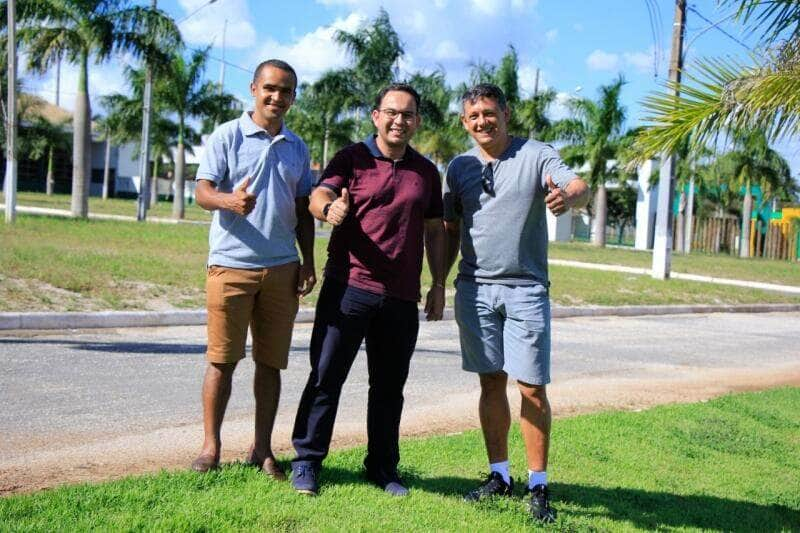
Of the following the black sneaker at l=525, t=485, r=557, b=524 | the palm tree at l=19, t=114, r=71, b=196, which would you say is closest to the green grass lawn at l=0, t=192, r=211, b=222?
the palm tree at l=19, t=114, r=71, b=196

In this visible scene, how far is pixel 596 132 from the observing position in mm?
40531

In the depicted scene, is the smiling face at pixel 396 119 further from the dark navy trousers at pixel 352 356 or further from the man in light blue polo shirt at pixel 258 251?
the dark navy trousers at pixel 352 356

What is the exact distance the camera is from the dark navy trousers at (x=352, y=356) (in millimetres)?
4152

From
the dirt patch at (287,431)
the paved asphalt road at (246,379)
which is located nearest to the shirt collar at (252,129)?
the dirt patch at (287,431)

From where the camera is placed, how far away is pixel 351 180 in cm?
412

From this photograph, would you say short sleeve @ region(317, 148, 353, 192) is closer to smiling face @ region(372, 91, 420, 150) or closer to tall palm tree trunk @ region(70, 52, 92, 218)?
smiling face @ region(372, 91, 420, 150)

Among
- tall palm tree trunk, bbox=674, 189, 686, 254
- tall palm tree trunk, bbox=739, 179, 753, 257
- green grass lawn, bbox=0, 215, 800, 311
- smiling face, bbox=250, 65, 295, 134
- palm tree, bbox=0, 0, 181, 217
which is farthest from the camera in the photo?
tall palm tree trunk, bbox=674, 189, 686, 254

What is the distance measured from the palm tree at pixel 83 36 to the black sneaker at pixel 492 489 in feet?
71.6

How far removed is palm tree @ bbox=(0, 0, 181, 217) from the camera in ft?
75.9

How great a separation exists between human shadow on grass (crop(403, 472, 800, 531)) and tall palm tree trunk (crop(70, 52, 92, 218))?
22.3 metres

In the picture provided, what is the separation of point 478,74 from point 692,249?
20.5 meters

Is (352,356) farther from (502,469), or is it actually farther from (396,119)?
(396,119)

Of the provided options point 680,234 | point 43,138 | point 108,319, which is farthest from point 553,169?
point 43,138

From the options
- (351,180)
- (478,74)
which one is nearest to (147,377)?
(351,180)
